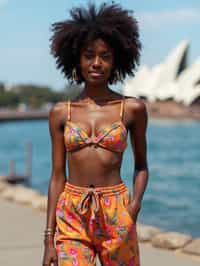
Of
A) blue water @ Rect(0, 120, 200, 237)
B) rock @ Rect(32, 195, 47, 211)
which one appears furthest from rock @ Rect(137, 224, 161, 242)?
blue water @ Rect(0, 120, 200, 237)

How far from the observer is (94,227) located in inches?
98.9

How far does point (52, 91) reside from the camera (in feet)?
364

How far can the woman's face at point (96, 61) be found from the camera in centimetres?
257

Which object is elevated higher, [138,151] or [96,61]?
[96,61]

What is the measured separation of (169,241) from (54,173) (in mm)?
3276

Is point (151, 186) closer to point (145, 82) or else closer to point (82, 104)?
point (82, 104)

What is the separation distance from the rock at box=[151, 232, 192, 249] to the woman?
315 centimetres

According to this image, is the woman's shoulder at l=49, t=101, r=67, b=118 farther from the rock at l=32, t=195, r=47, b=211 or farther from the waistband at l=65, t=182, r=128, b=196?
the rock at l=32, t=195, r=47, b=211

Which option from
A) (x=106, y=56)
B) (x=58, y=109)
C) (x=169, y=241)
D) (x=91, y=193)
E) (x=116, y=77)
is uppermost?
(x=106, y=56)

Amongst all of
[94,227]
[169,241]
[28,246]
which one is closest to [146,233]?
[169,241]

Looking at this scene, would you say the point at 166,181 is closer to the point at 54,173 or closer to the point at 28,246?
the point at 28,246

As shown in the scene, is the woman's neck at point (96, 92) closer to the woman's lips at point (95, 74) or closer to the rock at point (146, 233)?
Result: the woman's lips at point (95, 74)

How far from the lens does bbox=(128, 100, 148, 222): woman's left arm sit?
8.54 feet

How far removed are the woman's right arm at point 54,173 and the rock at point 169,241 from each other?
10.6 feet
